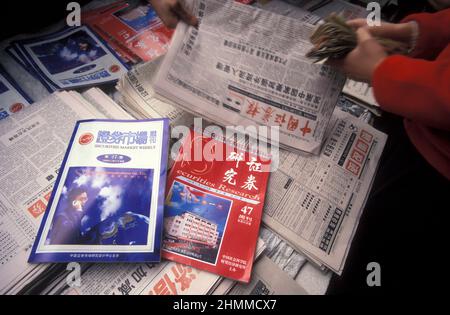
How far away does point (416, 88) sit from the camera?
16.8 inches

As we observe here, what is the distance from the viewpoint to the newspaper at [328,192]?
0.52 meters

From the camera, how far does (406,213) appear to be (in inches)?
28.1

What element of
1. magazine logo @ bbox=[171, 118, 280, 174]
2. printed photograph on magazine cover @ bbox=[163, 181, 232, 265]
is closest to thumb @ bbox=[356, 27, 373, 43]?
magazine logo @ bbox=[171, 118, 280, 174]

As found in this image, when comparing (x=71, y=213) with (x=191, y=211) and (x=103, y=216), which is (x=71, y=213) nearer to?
(x=103, y=216)

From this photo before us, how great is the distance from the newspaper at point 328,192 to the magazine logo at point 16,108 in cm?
57

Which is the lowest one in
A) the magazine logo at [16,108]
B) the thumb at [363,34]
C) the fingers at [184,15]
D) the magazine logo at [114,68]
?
the magazine logo at [16,108]

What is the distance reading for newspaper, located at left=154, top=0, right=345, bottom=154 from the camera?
21.9 inches

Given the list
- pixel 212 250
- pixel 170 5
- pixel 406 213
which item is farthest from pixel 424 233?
pixel 170 5

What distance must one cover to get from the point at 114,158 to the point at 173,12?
0.98 ft

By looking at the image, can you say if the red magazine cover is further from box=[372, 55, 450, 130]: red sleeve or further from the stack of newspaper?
box=[372, 55, 450, 130]: red sleeve

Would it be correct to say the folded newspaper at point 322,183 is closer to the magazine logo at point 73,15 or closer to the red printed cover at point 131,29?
the red printed cover at point 131,29

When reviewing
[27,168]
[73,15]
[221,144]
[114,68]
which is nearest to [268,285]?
[221,144]

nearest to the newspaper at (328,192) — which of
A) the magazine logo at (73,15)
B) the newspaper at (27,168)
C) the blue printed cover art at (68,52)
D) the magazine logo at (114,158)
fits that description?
the magazine logo at (114,158)
